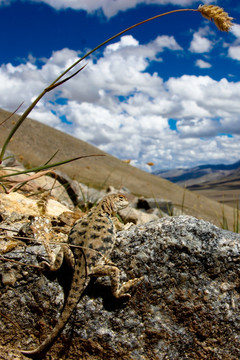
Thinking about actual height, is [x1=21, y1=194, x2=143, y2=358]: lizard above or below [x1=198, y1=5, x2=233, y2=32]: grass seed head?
below

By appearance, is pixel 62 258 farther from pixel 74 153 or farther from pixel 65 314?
pixel 74 153

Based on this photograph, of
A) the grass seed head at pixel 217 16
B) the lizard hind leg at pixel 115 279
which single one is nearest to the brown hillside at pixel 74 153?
the lizard hind leg at pixel 115 279

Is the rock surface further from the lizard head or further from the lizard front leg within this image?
the lizard head

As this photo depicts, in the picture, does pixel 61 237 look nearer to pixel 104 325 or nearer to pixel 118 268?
pixel 118 268

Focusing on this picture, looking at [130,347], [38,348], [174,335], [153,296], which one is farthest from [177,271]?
[38,348]

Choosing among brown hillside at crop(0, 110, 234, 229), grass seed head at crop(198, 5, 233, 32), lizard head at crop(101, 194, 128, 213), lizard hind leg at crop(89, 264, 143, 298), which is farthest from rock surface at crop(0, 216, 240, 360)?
brown hillside at crop(0, 110, 234, 229)

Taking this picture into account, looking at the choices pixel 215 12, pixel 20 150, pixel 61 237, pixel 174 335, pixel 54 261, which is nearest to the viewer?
pixel 215 12

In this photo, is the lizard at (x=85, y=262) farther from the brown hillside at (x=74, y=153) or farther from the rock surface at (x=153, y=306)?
the brown hillside at (x=74, y=153)
